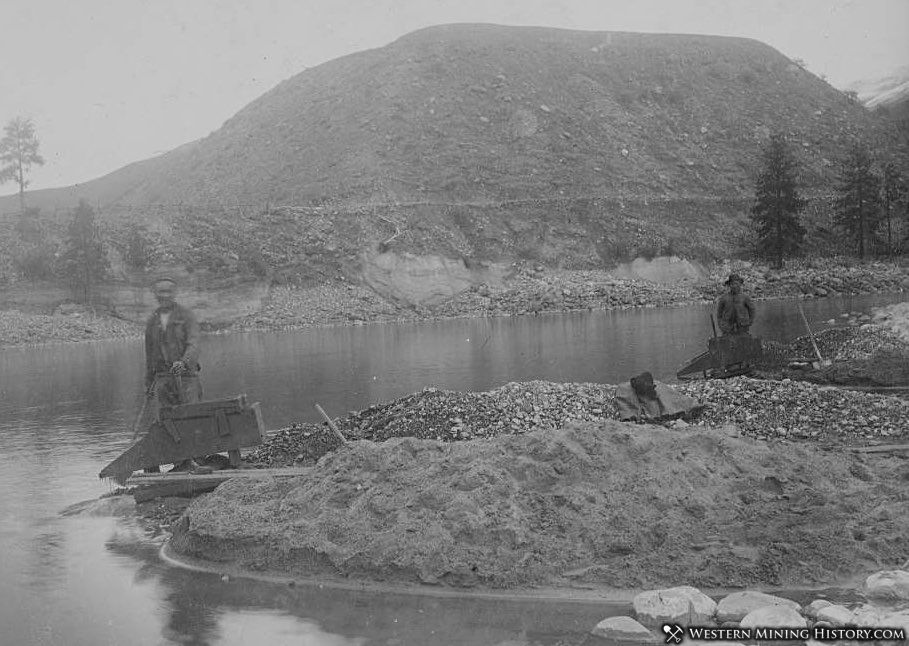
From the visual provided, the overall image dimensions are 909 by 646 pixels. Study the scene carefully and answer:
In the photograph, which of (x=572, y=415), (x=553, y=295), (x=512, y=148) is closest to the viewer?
(x=572, y=415)

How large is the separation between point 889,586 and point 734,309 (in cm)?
1154

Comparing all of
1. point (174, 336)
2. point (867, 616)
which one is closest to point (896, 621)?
point (867, 616)

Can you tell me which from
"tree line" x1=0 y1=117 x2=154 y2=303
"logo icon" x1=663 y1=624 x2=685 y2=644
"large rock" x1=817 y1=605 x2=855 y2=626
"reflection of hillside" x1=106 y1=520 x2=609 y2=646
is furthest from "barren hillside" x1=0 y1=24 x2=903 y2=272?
"large rock" x1=817 y1=605 x2=855 y2=626

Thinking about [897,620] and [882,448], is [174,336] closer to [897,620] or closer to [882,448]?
[882,448]

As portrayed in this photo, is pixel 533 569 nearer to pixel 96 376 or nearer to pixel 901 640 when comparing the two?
pixel 901 640

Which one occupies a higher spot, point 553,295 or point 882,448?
point 553,295

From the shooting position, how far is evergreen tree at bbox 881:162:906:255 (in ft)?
191

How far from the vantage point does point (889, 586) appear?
21.7 feet

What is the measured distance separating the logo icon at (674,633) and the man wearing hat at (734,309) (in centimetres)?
1201

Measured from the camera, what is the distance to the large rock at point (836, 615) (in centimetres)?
589

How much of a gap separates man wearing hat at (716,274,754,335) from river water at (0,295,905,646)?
199cm

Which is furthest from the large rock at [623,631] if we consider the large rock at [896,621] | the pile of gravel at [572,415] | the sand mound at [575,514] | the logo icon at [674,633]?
the pile of gravel at [572,415]

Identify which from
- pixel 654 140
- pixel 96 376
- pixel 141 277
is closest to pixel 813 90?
pixel 654 140

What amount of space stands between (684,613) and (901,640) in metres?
1.40
